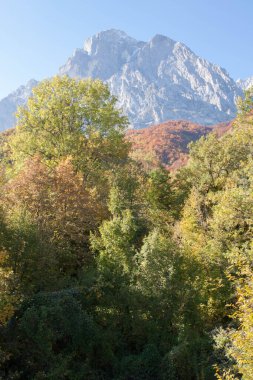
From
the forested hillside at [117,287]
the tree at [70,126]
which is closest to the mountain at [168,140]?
the tree at [70,126]

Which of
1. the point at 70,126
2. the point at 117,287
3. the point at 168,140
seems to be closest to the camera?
the point at 117,287

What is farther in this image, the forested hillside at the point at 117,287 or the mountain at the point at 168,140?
the mountain at the point at 168,140

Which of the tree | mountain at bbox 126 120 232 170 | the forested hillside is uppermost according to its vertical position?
mountain at bbox 126 120 232 170

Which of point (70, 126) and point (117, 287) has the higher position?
point (70, 126)

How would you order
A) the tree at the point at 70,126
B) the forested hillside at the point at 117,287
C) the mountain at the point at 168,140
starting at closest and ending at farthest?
the forested hillside at the point at 117,287 → the tree at the point at 70,126 → the mountain at the point at 168,140

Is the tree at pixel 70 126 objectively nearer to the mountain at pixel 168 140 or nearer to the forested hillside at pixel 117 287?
the forested hillside at pixel 117 287

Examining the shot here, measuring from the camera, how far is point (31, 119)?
30125 millimetres

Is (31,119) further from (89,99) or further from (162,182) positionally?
(162,182)

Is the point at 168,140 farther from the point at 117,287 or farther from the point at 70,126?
the point at 117,287

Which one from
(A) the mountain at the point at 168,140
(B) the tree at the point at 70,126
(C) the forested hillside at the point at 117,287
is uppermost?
(A) the mountain at the point at 168,140

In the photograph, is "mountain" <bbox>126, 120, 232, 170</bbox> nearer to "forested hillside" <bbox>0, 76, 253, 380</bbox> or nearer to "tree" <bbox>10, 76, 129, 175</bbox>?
"tree" <bbox>10, 76, 129, 175</bbox>

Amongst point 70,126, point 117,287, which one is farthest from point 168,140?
point 117,287

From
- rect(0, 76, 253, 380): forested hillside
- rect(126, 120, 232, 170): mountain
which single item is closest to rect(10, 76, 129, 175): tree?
rect(0, 76, 253, 380): forested hillside

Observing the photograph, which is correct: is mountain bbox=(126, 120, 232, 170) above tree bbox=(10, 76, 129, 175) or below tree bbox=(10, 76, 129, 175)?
above
